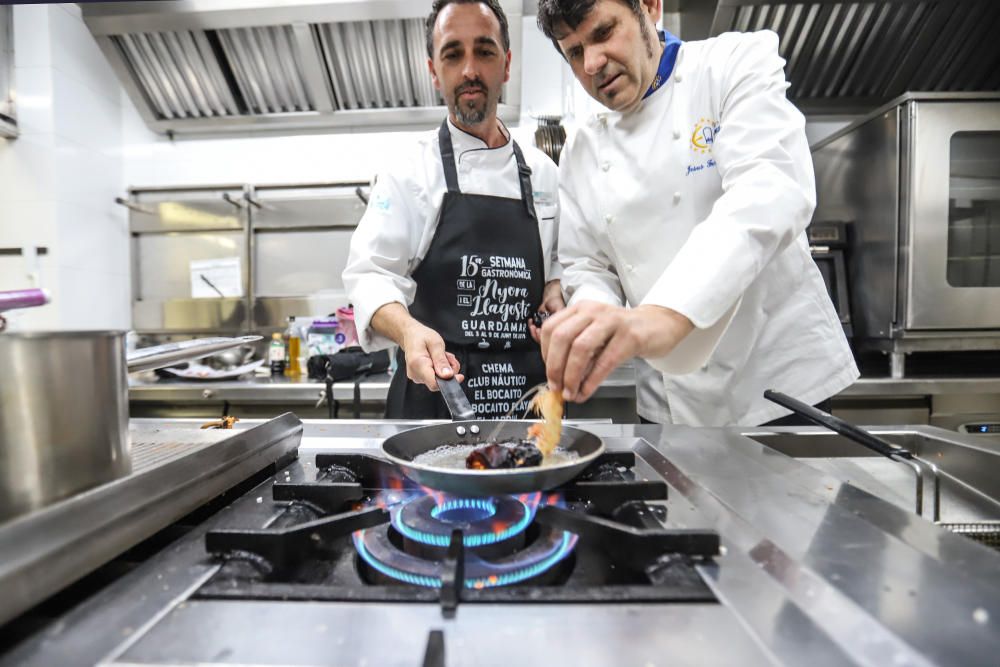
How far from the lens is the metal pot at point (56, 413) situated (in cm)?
37

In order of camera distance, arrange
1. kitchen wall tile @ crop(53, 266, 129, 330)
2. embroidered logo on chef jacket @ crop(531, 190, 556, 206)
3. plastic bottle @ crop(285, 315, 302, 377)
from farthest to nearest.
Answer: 1. plastic bottle @ crop(285, 315, 302, 377)
2. kitchen wall tile @ crop(53, 266, 129, 330)
3. embroidered logo on chef jacket @ crop(531, 190, 556, 206)

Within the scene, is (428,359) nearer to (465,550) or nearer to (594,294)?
(594,294)

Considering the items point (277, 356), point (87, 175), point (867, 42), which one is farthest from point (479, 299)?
point (87, 175)

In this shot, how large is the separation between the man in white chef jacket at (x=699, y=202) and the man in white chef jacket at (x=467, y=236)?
18 cm

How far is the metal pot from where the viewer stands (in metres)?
0.37

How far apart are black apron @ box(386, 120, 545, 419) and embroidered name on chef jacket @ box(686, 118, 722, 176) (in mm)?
527

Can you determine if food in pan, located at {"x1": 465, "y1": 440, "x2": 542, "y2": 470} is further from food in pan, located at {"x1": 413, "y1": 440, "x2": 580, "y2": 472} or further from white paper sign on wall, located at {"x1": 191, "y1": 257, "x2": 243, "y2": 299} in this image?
white paper sign on wall, located at {"x1": 191, "y1": 257, "x2": 243, "y2": 299}

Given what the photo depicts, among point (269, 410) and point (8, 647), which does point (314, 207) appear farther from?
point (8, 647)

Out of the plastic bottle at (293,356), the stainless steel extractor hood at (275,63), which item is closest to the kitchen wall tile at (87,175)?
the stainless steel extractor hood at (275,63)

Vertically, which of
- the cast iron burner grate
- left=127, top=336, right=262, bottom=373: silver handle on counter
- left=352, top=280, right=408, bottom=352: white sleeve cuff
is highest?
left=352, top=280, right=408, bottom=352: white sleeve cuff

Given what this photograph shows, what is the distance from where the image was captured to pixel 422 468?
0.50m

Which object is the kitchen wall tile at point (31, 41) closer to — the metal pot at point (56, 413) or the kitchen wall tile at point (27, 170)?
the kitchen wall tile at point (27, 170)

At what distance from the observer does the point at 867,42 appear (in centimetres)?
204

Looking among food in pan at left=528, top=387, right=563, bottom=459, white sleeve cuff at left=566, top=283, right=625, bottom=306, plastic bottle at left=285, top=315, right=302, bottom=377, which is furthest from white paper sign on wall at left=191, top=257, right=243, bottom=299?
food in pan at left=528, top=387, right=563, bottom=459
